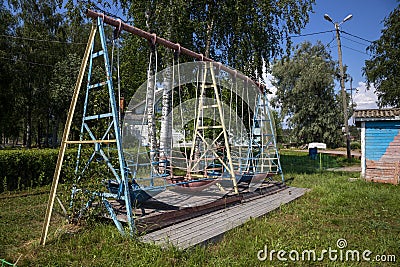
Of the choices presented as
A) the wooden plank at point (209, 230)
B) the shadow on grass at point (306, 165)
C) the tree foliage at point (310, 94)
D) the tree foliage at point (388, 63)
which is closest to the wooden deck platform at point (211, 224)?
the wooden plank at point (209, 230)

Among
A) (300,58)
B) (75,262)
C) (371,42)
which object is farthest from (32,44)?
(300,58)

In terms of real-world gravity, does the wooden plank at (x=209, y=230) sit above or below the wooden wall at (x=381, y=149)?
below

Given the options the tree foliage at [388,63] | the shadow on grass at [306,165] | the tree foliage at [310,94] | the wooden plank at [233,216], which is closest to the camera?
the wooden plank at [233,216]

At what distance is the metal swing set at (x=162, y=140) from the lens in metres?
3.98

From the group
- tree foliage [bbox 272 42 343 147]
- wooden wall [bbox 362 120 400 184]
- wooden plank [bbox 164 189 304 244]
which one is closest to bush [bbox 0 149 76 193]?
wooden plank [bbox 164 189 304 244]

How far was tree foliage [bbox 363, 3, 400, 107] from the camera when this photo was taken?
1861cm

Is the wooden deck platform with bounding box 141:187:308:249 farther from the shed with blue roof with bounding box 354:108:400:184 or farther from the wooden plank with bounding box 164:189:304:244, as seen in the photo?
the shed with blue roof with bounding box 354:108:400:184

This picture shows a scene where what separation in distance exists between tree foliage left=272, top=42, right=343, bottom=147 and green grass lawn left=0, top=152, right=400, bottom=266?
24.8 metres

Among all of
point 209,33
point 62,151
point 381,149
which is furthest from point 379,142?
point 62,151

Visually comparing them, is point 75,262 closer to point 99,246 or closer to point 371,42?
point 99,246

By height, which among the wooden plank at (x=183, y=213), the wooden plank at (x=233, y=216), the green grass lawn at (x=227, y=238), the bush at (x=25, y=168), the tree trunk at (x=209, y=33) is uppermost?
the tree trunk at (x=209, y=33)

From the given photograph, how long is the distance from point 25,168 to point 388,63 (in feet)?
67.9

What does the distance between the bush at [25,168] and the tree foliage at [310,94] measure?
85.5ft

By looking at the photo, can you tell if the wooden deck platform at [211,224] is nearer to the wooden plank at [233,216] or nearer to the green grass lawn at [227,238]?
the wooden plank at [233,216]
